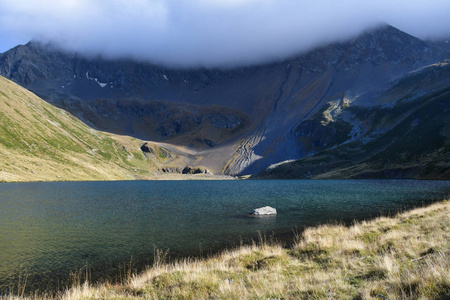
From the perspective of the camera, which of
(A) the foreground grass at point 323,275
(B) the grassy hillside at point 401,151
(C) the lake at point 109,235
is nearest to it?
(A) the foreground grass at point 323,275

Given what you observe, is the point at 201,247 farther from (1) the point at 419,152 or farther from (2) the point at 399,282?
(1) the point at 419,152

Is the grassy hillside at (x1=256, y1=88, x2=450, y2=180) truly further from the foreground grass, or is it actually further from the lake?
the foreground grass

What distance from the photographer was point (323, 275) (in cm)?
1130

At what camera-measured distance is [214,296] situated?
10.2 m

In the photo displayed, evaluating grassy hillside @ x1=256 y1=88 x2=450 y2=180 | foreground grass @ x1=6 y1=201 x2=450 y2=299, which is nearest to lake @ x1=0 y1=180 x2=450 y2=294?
foreground grass @ x1=6 y1=201 x2=450 y2=299

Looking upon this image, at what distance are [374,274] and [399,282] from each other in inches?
103

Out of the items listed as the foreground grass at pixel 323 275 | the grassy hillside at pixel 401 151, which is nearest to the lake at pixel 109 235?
the foreground grass at pixel 323 275

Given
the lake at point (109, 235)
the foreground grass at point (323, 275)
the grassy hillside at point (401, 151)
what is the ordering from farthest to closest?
the grassy hillside at point (401, 151)
the lake at point (109, 235)
the foreground grass at point (323, 275)

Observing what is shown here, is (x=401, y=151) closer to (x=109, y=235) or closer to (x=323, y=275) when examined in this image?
(x=109, y=235)

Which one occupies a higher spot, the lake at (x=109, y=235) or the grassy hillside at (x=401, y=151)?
the grassy hillside at (x=401, y=151)

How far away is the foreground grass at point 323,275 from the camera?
843 centimetres

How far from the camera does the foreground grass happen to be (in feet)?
27.7

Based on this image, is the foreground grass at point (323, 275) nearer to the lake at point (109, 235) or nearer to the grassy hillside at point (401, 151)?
the lake at point (109, 235)

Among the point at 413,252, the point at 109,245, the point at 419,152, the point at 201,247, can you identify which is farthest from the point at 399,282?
the point at 419,152
